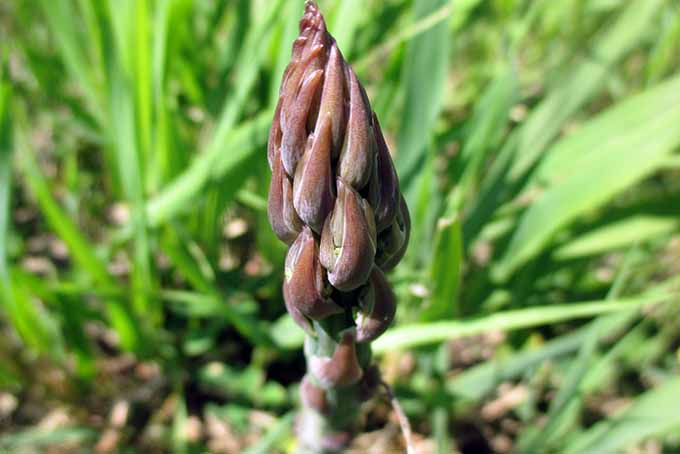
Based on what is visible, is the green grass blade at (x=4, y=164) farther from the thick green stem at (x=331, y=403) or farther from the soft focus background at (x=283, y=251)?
the thick green stem at (x=331, y=403)

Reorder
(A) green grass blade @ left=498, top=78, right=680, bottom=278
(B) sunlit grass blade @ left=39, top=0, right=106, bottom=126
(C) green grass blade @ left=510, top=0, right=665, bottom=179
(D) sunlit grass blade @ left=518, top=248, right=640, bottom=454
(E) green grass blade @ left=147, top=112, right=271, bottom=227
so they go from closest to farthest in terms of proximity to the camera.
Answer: (D) sunlit grass blade @ left=518, top=248, right=640, bottom=454 → (E) green grass blade @ left=147, top=112, right=271, bottom=227 → (A) green grass blade @ left=498, top=78, right=680, bottom=278 → (B) sunlit grass blade @ left=39, top=0, right=106, bottom=126 → (C) green grass blade @ left=510, top=0, right=665, bottom=179

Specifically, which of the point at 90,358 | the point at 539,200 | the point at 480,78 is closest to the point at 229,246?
the point at 90,358

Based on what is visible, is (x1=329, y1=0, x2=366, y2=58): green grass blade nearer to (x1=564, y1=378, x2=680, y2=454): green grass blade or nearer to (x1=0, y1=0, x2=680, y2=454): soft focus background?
(x1=0, y1=0, x2=680, y2=454): soft focus background

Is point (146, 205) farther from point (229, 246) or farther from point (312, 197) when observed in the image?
point (312, 197)

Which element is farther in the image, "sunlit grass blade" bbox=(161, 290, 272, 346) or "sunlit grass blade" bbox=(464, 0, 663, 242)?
"sunlit grass blade" bbox=(464, 0, 663, 242)

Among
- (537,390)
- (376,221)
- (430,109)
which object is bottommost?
(376,221)

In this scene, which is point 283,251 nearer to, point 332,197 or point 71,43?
point 71,43

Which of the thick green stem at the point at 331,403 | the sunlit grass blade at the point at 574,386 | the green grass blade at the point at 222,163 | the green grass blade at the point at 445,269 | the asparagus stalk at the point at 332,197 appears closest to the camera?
the asparagus stalk at the point at 332,197

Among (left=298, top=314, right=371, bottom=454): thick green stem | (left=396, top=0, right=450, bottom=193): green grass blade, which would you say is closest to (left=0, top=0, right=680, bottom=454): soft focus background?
(left=396, top=0, right=450, bottom=193): green grass blade

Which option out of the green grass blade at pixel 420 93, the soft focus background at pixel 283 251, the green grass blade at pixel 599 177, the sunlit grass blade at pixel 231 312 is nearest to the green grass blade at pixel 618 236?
the soft focus background at pixel 283 251
